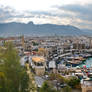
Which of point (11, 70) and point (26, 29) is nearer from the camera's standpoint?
point (11, 70)

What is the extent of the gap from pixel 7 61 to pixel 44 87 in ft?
3.99

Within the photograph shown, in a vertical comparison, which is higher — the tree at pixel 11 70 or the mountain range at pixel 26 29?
the mountain range at pixel 26 29

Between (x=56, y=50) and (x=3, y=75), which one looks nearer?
(x=3, y=75)

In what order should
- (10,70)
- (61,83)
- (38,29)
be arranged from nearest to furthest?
1. (10,70)
2. (61,83)
3. (38,29)

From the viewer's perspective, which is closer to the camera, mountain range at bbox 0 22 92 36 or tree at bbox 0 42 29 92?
tree at bbox 0 42 29 92

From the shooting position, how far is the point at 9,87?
4484 millimetres

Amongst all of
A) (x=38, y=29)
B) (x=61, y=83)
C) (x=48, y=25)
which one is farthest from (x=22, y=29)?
(x=61, y=83)

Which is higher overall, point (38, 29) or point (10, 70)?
point (38, 29)

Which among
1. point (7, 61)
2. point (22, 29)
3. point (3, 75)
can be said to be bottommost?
point (3, 75)

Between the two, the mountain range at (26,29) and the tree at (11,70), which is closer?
the tree at (11,70)

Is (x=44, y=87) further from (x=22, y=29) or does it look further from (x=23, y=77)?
(x=22, y=29)

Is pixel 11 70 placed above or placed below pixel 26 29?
below

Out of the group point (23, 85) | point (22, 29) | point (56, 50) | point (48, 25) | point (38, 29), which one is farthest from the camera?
point (48, 25)

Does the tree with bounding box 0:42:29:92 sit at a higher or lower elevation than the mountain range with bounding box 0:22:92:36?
lower
